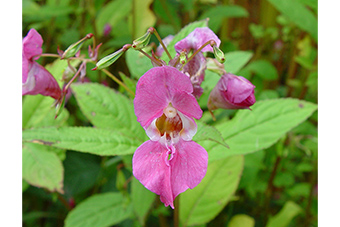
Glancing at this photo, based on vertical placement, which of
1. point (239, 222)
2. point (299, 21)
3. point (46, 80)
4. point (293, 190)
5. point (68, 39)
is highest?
point (46, 80)

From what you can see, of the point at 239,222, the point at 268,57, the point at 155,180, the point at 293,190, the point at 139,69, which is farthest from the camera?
the point at 268,57

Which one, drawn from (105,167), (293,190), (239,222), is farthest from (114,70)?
(293,190)

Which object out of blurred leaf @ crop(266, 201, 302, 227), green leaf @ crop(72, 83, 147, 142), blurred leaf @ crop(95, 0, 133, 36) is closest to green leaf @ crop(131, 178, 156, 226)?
green leaf @ crop(72, 83, 147, 142)

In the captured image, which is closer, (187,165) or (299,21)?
(187,165)

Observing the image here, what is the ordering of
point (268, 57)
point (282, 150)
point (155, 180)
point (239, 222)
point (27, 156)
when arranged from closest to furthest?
point (155, 180), point (27, 156), point (239, 222), point (282, 150), point (268, 57)

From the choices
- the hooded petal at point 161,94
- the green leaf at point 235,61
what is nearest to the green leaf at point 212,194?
the green leaf at point 235,61

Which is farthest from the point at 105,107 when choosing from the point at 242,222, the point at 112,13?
the point at 112,13

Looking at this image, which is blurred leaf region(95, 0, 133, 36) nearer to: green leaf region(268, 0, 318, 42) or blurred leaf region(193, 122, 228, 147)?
green leaf region(268, 0, 318, 42)

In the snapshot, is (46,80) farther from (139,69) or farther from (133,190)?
(133,190)
